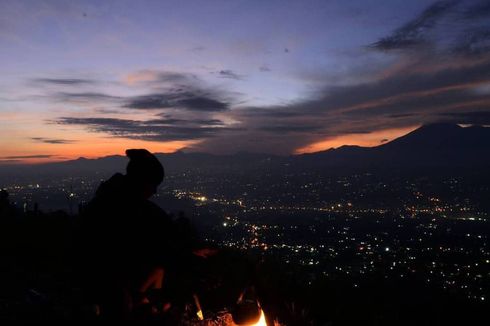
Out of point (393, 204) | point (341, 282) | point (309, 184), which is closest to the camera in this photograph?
point (341, 282)

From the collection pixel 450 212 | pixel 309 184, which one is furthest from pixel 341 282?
pixel 309 184

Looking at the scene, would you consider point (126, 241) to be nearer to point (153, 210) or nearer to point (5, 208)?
point (153, 210)

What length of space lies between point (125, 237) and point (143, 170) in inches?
28.0

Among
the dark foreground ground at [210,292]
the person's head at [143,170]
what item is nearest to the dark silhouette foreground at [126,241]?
the person's head at [143,170]

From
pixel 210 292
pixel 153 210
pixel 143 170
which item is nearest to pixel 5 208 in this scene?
pixel 210 292

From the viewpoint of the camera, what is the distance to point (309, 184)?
14525 cm

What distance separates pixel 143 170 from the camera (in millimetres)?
4332

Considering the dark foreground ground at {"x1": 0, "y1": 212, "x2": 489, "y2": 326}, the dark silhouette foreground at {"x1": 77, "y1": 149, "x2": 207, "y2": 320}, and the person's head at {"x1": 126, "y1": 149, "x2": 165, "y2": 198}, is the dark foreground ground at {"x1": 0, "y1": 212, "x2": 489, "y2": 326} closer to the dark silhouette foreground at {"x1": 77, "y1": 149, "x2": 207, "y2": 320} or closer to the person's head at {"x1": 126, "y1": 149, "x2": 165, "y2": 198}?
the dark silhouette foreground at {"x1": 77, "y1": 149, "x2": 207, "y2": 320}

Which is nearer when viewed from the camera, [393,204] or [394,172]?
[393,204]

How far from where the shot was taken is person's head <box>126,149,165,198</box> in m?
4.32

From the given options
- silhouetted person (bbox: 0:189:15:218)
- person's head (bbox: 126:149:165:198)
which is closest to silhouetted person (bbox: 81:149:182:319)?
person's head (bbox: 126:149:165:198)

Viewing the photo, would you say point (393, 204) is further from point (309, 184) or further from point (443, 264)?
point (443, 264)

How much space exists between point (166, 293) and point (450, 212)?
107617 millimetres

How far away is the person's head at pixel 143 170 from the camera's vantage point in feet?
14.2
